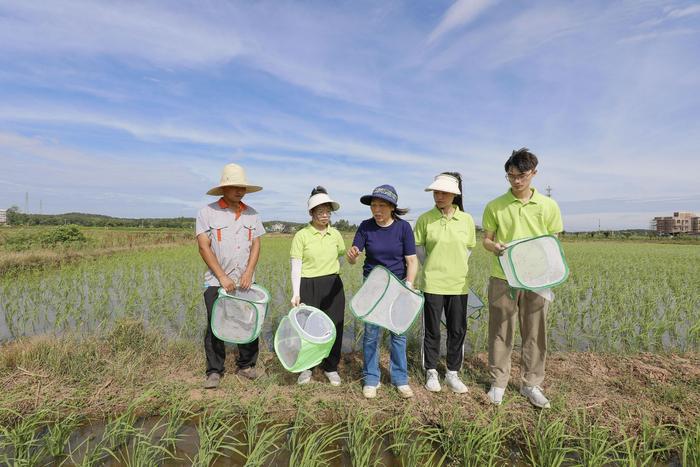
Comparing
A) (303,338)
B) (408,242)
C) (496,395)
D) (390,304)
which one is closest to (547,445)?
(496,395)

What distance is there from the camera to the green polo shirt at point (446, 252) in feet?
8.30

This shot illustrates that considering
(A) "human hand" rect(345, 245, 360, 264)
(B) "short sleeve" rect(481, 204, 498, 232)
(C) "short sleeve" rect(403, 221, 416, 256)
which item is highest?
(B) "short sleeve" rect(481, 204, 498, 232)

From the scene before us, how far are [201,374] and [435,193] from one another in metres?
2.40

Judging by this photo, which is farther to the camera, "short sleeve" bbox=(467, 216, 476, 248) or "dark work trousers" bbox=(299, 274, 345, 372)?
"dark work trousers" bbox=(299, 274, 345, 372)

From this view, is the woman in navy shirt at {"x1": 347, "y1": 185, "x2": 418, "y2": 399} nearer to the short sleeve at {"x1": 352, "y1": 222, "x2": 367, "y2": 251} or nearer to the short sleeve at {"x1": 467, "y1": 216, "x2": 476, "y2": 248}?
the short sleeve at {"x1": 352, "y1": 222, "x2": 367, "y2": 251}

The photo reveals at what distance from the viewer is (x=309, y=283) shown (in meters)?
2.70

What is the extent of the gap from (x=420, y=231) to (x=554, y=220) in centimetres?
92

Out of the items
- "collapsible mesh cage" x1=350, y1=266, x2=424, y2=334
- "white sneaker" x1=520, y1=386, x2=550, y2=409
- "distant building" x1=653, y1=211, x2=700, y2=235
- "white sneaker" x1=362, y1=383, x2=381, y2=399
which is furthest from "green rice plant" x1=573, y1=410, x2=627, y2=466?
"distant building" x1=653, y1=211, x2=700, y2=235

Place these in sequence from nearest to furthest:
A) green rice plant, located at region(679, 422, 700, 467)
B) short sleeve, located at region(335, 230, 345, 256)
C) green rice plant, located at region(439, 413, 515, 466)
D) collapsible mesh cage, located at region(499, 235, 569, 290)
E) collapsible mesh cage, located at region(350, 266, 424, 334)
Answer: green rice plant, located at region(679, 422, 700, 467), green rice plant, located at region(439, 413, 515, 466), collapsible mesh cage, located at region(499, 235, 569, 290), collapsible mesh cage, located at region(350, 266, 424, 334), short sleeve, located at region(335, 230, 345, 256)

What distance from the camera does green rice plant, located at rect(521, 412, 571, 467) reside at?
6.10ft

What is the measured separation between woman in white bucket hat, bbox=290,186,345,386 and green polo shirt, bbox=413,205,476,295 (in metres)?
0.72

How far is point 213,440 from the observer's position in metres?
2.05

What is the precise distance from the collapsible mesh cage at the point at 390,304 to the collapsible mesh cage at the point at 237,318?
0.73 m

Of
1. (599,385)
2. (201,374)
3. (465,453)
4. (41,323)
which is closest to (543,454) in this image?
(465,453)
